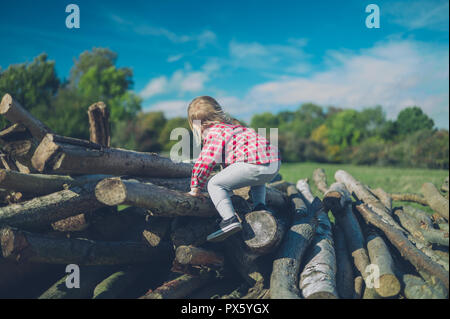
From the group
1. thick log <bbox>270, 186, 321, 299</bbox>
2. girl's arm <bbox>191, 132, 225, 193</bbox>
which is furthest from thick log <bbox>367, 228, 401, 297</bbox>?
girl's arm <bbox>191, 132, 225, 193</bbox>

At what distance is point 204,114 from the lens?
170 inches

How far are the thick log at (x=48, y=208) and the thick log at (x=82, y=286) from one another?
80cm

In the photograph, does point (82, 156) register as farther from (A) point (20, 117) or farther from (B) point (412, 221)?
(B) point (412, 221)

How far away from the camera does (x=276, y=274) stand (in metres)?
3.79

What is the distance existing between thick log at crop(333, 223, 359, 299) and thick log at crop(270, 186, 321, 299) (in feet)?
1.63

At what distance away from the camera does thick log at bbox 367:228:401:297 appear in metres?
3.54

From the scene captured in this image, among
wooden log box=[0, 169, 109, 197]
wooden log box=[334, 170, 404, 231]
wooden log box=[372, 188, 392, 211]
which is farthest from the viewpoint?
wooden log box=[372, 188, 392, 211]

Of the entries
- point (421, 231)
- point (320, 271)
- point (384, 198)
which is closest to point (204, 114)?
point (320, 271)

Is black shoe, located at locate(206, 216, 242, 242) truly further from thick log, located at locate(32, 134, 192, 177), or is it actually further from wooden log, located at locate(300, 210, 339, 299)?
thick log, located at locate(32, 134, 192, 177)

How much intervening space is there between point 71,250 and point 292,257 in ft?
9.20

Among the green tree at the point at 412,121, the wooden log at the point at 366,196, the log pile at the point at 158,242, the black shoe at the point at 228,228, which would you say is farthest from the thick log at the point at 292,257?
the green tree at the point at 412,121

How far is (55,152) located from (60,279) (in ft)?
6.11
